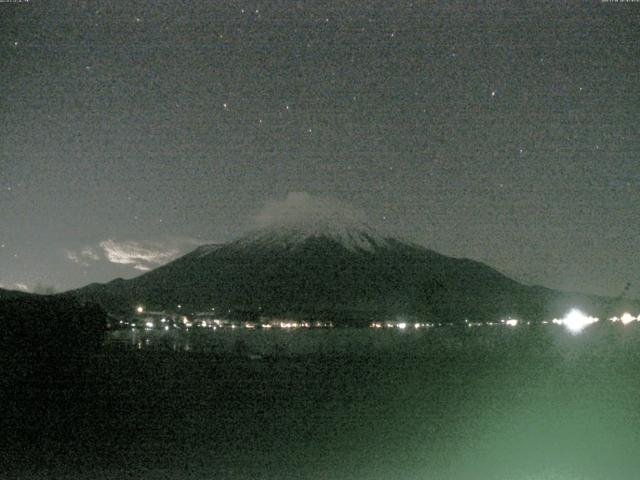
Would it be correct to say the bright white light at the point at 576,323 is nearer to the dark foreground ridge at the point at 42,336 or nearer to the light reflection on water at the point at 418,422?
the dark foreground ridge at the point at 42,336

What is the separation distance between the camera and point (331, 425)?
1505 centimetres

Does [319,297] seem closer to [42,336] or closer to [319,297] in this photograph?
[319,297]

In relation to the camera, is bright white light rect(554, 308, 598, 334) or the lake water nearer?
the lake water

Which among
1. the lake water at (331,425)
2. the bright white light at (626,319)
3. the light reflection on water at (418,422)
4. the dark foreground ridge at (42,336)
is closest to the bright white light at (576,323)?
the bright white light at (626,319)

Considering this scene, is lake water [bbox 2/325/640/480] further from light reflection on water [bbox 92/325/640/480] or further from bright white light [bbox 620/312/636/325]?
bright white light [bbox 620/312/636/325]

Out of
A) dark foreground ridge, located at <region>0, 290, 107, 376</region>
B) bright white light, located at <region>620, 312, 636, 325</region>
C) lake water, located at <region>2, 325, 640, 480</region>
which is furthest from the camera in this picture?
bright white light, located at <region>620, 312, 636, 325</region>

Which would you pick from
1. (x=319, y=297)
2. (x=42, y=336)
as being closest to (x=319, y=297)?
(x=319, y=297)

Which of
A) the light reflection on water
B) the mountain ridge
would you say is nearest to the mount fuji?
the mountain ridge

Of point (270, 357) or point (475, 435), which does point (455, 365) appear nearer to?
point (270, 357)

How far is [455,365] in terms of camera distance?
29.3m

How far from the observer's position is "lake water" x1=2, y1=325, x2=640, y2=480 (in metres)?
11.4

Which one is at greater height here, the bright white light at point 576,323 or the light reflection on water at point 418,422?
the bright white light at point 576,323

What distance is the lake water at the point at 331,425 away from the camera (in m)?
11.4

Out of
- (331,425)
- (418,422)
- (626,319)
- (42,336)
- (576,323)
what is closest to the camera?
(331,425)
